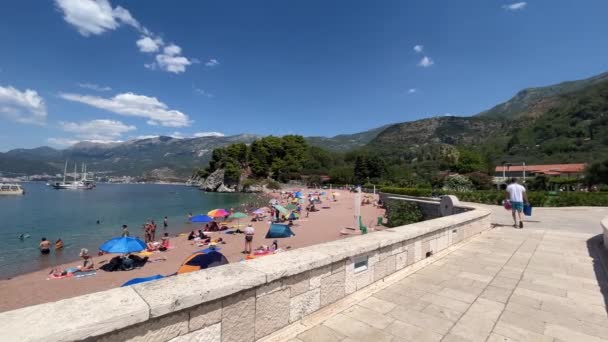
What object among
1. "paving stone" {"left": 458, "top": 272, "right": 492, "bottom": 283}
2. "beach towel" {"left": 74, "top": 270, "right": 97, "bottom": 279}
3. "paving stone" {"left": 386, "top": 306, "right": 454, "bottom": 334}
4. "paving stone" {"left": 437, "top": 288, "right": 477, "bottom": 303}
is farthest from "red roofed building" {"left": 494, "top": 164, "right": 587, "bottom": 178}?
"beach towel" {"left": 74, "top": 270, "right": 97, "bottom": 279}

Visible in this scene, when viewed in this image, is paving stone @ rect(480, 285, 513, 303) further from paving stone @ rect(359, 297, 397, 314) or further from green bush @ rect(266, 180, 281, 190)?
green bush @ rect(266, 180, 281, 190)

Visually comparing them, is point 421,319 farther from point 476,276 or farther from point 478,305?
point 476,276

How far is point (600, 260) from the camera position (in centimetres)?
548

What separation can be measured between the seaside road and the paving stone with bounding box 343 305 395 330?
0.4 inches

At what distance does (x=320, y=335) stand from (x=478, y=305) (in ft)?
6.83

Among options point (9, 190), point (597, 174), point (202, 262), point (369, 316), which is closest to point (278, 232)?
point (202, 262)

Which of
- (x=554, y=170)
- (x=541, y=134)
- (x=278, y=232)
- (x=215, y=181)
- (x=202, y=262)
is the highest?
(x=541, y=134)

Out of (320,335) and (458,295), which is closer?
(320,335)

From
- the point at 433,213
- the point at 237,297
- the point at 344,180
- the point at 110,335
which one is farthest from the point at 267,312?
the point at 344,180

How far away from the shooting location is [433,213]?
45.0 ft

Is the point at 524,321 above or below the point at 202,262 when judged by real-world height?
above

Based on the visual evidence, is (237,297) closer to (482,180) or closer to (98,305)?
(98,305)

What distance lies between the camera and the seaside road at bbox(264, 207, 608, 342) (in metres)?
2.87

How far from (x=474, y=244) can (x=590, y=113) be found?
130574 mm
